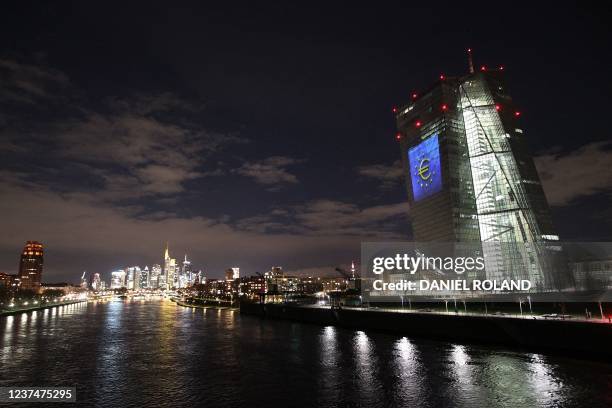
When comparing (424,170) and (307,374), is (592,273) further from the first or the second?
(307,374)

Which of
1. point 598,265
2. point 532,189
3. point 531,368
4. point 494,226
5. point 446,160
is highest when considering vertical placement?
point 446,160

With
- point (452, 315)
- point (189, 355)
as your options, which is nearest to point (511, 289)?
point (452, 315)

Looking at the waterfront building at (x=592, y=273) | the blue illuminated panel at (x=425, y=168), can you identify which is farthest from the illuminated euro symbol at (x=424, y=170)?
the waterfront building at (x=592, y=273)

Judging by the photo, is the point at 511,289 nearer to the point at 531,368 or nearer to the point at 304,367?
the point at 531,368

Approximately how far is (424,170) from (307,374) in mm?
132563

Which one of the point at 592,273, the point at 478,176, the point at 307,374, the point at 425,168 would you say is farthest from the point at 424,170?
the point at 307,374

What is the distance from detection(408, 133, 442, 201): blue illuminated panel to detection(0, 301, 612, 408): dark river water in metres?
102

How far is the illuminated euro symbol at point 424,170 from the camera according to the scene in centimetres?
15662

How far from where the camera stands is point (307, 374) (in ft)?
124

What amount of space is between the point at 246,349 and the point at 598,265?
103m

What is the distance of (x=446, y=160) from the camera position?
479 feet

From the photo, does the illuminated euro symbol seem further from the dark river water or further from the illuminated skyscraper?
the dark river water

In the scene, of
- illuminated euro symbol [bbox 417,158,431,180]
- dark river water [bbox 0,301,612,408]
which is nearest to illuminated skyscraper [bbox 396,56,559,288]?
illuminated euro symbol [bbox 417,158,431,180]

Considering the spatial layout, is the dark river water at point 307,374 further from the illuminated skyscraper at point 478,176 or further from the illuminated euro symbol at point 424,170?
the illuminated euro symbol at point 424,170
